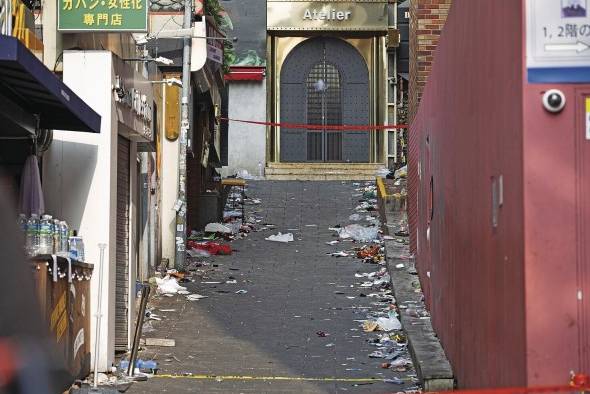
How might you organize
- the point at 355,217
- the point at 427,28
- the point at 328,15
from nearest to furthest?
the point at 427,28 < the point at 355,217 < the point at 328,15

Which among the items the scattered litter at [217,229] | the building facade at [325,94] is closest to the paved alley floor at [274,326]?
the scattered litter at [217,229]

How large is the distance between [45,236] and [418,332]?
487 centimetres

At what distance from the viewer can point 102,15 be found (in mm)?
→ 11656

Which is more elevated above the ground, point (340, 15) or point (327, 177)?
point (340, 15)

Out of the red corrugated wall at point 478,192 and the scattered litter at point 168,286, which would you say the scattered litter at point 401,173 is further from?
the red corrugated wall at point 478,192

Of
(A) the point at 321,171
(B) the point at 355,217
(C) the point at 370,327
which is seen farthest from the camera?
(A) the point at 321,171

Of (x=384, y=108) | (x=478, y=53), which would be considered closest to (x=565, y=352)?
(x=478, y=53)

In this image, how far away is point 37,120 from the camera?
1044 centimetres

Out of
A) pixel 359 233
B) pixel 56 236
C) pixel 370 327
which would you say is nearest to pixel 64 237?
pixel 56 236

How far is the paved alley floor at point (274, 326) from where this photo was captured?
11305mm

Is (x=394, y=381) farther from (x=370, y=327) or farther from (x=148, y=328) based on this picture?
(x=148, y=328)

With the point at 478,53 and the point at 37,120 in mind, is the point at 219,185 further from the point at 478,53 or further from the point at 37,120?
the point at 478,53

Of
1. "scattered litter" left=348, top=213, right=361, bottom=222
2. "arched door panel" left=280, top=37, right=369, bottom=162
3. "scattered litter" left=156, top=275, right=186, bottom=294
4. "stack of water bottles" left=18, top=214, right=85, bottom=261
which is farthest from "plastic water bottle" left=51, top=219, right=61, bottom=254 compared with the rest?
"arched door panel" left=280, top=37, right=369, bottom=162

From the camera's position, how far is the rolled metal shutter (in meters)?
12.8
